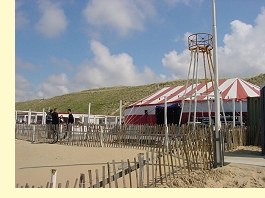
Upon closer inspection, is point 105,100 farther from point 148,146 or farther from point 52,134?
point 148,146

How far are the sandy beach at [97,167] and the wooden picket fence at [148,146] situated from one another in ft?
1.08

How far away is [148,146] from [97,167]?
12.1ft

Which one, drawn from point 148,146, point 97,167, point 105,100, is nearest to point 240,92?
point 148,146

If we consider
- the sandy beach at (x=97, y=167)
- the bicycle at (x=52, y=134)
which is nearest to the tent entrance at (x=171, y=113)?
the bicycle at (x=52, y=134)

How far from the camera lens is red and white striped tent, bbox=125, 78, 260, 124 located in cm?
1748

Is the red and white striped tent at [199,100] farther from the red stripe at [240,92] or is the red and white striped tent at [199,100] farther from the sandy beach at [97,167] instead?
the sandy beach at [97,167]

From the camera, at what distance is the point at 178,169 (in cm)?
660

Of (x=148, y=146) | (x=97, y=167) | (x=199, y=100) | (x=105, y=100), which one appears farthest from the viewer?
(x=105, y=100)

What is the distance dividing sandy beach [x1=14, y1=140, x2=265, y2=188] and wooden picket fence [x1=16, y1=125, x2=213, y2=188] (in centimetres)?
33

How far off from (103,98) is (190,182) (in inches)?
2261

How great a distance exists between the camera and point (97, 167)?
809cm

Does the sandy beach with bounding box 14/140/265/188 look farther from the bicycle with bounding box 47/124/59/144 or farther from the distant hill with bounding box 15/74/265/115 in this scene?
the distant hill with bounding box 15/74/265/115

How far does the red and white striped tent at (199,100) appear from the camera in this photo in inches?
688
